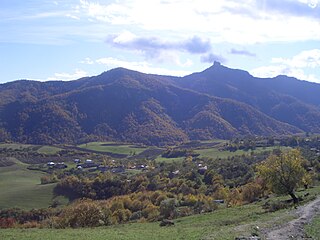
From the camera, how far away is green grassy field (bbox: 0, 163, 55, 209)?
114625 mm

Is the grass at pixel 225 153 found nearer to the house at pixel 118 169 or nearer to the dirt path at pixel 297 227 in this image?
the house at pixel 118 169

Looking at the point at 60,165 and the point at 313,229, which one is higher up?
the point at 313,229

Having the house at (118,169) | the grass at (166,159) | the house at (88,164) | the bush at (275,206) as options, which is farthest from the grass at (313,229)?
the house at (88,164)

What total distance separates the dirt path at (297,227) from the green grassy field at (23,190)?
85171mm

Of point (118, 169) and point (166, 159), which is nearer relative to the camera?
point (118, 169)

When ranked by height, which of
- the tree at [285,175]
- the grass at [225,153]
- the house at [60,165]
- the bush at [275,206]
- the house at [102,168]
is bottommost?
the house at [102,168]

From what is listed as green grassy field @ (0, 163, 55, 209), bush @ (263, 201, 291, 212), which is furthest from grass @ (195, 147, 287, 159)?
bush @ (263, 201, 291, 212)

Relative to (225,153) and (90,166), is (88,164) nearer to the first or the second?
(90,166)

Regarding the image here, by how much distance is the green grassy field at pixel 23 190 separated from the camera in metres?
115

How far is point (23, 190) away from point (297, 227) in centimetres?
10940

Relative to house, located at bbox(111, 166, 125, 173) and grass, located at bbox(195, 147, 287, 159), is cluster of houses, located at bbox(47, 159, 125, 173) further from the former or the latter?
grass, located at bbox(195, 147, 287, 159)

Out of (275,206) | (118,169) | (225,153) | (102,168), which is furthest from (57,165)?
(275,206)

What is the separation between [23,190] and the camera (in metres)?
129

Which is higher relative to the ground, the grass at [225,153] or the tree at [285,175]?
the tree at [285,175]
